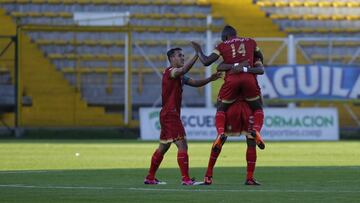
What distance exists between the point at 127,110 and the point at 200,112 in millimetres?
3013

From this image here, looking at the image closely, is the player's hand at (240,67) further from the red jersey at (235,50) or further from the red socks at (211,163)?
the red socks at (211,163)

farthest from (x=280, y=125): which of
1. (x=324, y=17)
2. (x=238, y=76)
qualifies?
(x=238, y=76)

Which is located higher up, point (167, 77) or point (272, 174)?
point (167, 77)

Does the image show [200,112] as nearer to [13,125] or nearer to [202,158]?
[13,125]

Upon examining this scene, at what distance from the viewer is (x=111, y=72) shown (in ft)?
128

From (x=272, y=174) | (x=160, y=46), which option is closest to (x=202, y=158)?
(x=272, y=174)

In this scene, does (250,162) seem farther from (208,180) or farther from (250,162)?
(208,180)

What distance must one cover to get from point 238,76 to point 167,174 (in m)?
3.26

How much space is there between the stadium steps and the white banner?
10.7 ft

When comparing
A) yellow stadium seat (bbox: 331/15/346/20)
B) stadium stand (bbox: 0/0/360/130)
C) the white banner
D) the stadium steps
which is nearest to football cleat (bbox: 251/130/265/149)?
the white banner

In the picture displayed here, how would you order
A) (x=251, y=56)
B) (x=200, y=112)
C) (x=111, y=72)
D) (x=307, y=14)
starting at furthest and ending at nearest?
(x=307, y=14) → (x=111, y=72) → (x=200, y=112) → (x=251, y=56)

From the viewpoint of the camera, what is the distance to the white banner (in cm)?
3488

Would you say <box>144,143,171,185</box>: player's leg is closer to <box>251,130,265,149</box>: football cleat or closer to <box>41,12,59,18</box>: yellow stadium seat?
<box>251,130,265,149</box>: football cleat

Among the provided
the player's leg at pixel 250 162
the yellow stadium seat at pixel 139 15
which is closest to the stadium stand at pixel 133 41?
the yellow stadium seat at pixel 139 15
